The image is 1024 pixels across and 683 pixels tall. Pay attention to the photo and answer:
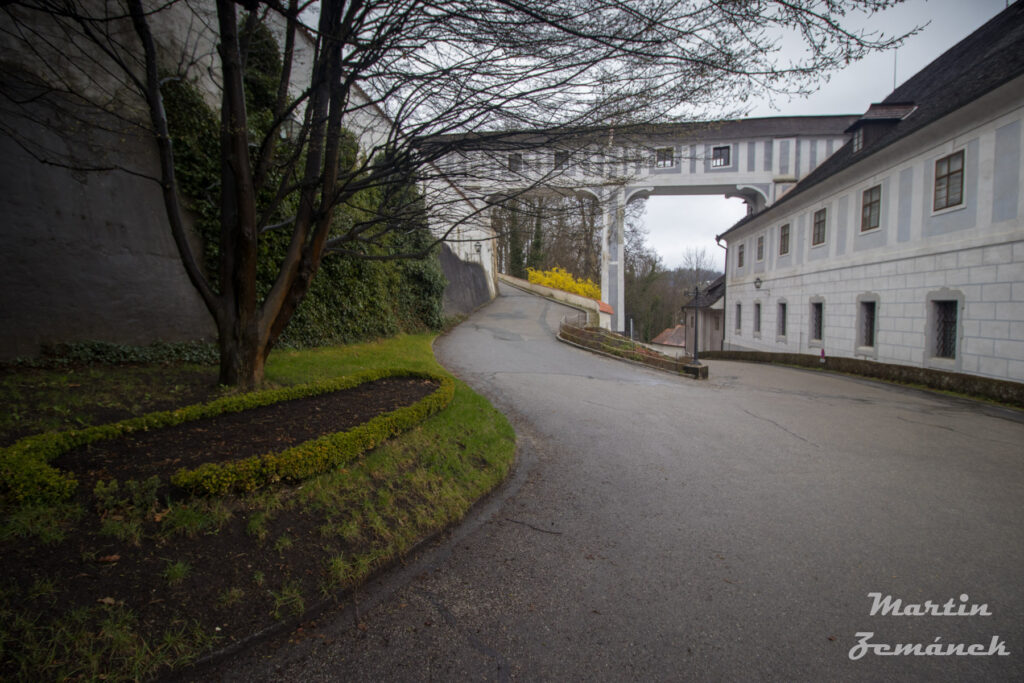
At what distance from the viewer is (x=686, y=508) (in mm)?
4219

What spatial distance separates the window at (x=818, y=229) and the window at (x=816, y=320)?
2.38 m

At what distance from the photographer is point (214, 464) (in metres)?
3.48

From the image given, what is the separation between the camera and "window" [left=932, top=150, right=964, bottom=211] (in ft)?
35.2

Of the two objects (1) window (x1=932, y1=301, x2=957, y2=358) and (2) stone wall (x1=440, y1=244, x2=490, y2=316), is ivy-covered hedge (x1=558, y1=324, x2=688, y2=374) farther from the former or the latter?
(1) window (x1=932, y1=301, x2=957, y2=358)

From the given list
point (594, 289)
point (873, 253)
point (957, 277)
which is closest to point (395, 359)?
point (957, 277)

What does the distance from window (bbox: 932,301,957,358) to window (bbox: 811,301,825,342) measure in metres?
5.64

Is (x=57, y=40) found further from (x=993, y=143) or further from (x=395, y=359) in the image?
(x=993, y=143)

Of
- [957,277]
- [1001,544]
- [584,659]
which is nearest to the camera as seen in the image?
[584,659]

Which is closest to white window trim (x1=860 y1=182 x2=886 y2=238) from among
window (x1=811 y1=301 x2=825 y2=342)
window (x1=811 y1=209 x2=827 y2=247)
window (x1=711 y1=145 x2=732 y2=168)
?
window (x1=811 y1=209 x2=827 y2=247)

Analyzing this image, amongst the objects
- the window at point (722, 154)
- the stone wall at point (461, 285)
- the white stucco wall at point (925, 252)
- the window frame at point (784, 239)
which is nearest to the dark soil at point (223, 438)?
the white stucco wall at point (925, 252)

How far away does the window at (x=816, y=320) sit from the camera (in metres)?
17.4

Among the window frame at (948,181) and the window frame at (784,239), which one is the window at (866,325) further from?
the window frame at (784,239)

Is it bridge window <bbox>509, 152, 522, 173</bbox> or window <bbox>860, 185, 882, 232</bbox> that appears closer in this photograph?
bridge window <bbox>509, 152, 522, 173</bbox>

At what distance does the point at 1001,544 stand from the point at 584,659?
12.2ft
